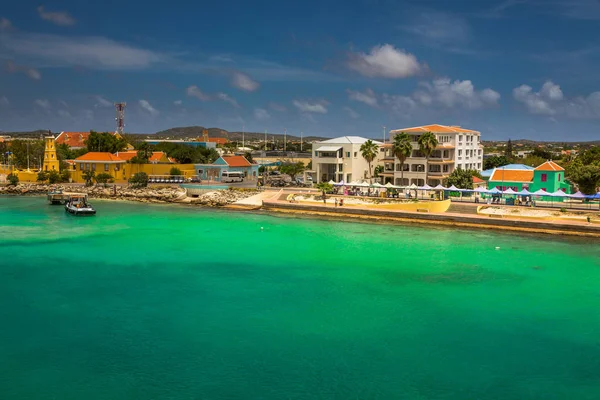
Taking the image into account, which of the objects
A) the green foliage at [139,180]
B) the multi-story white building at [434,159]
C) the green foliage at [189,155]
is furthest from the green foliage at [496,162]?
the green foliage at [139,180]

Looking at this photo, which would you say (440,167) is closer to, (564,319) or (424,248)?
(424,248)

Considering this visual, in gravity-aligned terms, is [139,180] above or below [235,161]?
below

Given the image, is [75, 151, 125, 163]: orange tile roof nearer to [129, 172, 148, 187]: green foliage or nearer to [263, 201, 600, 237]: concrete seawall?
[129, 172, 148, 187]: green foliage

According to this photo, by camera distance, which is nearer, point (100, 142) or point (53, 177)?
point (53, 177)

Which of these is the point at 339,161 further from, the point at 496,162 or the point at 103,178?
the point at 496,162

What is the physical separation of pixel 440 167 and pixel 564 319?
37.8 meters

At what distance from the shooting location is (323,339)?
2114cm

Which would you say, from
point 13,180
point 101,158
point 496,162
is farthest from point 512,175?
point 13,180

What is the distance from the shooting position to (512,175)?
184 feet

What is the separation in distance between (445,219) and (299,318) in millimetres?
26436

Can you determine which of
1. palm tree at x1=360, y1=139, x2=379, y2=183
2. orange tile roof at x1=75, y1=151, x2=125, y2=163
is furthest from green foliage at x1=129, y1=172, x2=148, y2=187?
palm tree at x1=360, y1=139, x2=379, y2=183

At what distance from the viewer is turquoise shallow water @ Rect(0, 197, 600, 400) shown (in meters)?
17.9

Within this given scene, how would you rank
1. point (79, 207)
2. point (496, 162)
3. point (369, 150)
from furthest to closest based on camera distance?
point (496, 162) < point (369, 150) < point (79, 207)

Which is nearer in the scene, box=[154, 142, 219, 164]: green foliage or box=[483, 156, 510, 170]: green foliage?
box=[154, 142, 219, 164]: green foliage
